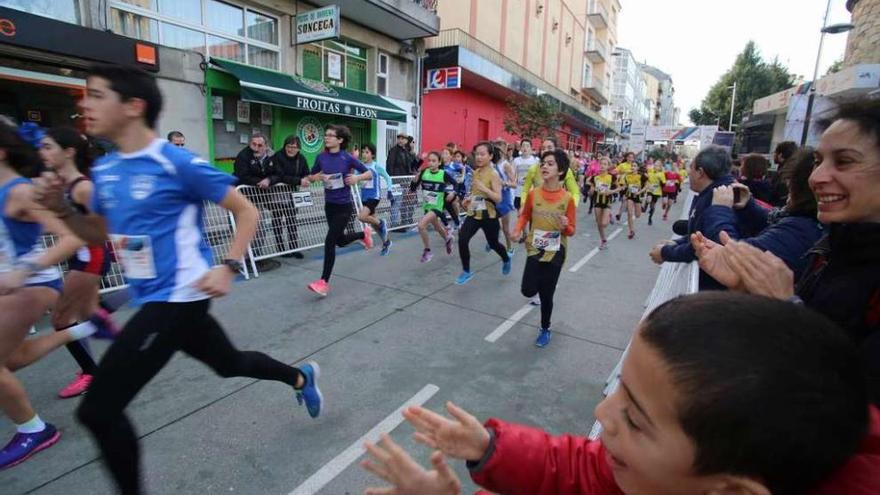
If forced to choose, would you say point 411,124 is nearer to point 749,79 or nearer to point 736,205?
point 736,205

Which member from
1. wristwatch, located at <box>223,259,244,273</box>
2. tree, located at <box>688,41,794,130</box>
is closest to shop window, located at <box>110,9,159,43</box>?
wristwatch, located at <box>223,259,244,273</box>

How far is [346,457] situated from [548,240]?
2.65 metres

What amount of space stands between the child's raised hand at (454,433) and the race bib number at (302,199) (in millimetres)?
6501

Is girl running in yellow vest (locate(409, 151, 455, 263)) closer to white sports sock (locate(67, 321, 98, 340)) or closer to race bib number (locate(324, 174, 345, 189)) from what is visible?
race bib number (locate(324, 174, 345, 189))

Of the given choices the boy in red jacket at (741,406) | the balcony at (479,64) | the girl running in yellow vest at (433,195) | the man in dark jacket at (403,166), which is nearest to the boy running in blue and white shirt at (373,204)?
the girl running in yellow vest at (433,195)

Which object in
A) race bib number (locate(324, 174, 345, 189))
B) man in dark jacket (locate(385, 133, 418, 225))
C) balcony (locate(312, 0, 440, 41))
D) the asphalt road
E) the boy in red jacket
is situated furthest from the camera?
balcony (locate(312, 0, 440, 41))

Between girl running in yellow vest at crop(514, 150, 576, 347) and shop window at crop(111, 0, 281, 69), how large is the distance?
29.8 ft

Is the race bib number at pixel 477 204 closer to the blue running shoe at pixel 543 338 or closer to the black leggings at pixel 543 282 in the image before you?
the black leggings at pixel 543 282

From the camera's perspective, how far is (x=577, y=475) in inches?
47.7

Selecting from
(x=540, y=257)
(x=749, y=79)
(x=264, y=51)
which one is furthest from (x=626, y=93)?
(x=540, y=257)

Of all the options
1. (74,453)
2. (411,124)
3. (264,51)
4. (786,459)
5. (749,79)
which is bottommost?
(74,453)

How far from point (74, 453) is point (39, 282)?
1015 millimetres

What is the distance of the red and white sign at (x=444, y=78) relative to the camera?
54.6 feet

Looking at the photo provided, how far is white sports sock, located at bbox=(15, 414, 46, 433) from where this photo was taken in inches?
104
